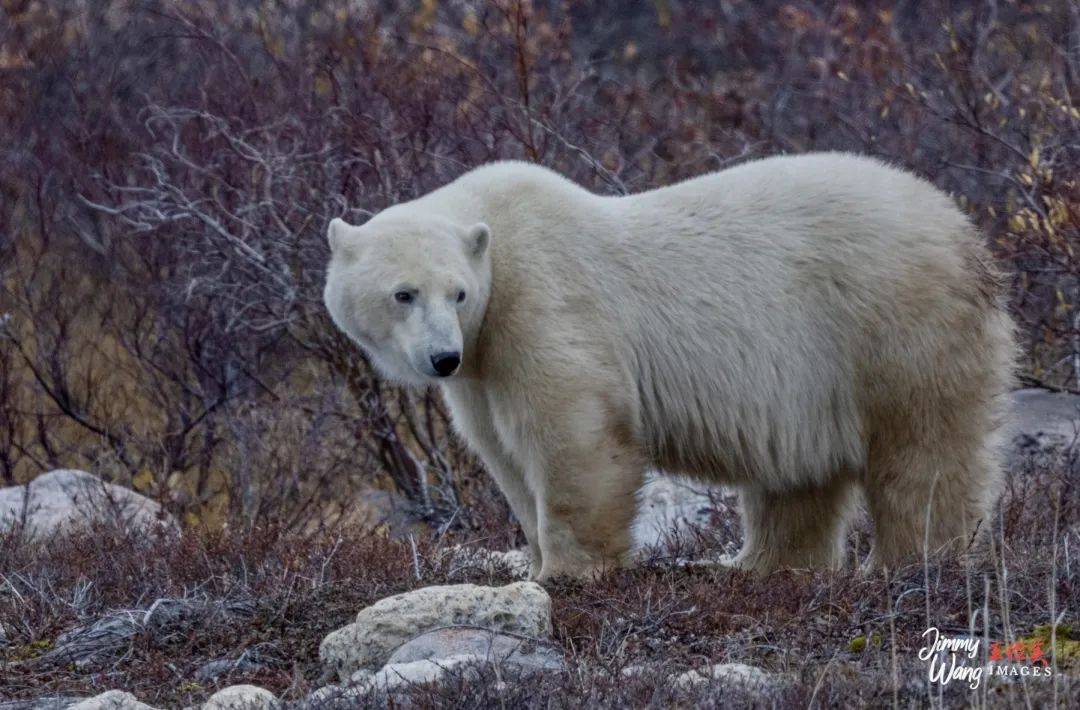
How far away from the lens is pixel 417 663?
3.03 m

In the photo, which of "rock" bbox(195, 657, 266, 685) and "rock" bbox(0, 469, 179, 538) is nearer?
"rock" bbox(195, 657, 266, 685)

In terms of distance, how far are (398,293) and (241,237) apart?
3.30m

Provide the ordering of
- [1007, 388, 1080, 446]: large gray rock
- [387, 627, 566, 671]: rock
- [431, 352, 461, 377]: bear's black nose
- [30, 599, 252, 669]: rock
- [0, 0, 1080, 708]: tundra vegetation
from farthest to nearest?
[1007, 388, 1080, 446]: large gray rock, [431, 352, 461, 377]: bear's black nose, [30, 599, 252, 669]: rock, [0, 0, 1080, 708]: tundra vegetation, [387, 627, 566, 671]: rock

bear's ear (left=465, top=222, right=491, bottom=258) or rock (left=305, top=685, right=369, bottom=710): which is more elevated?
bear's ear (left=465, top=222, right=491, bottom=258)

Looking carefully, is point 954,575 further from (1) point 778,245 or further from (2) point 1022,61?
(2) point 1022,61

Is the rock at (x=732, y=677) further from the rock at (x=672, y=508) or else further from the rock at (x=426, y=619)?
the rock at (x=672, y=508)

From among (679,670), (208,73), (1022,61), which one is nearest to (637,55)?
(1022,61)

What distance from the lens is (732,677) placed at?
113 inches

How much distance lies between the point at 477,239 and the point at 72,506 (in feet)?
8.58

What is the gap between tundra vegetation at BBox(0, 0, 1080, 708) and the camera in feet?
11.3

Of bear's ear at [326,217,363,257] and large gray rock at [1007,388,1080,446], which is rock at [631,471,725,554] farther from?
bear's ear at [326,217,363,257]

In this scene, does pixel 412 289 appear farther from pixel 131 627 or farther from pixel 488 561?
pixel 131 627

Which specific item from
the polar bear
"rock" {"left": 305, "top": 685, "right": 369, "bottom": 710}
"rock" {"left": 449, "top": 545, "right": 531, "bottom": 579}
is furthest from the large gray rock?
"rock" {"left": 305, "top": 685, "right": 369, "bottom": 710}

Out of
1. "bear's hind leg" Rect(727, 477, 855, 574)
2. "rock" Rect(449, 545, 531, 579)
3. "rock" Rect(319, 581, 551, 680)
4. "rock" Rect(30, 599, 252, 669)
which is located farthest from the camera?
"bear's hind leg" Rect(727, 477, 855, 574)
